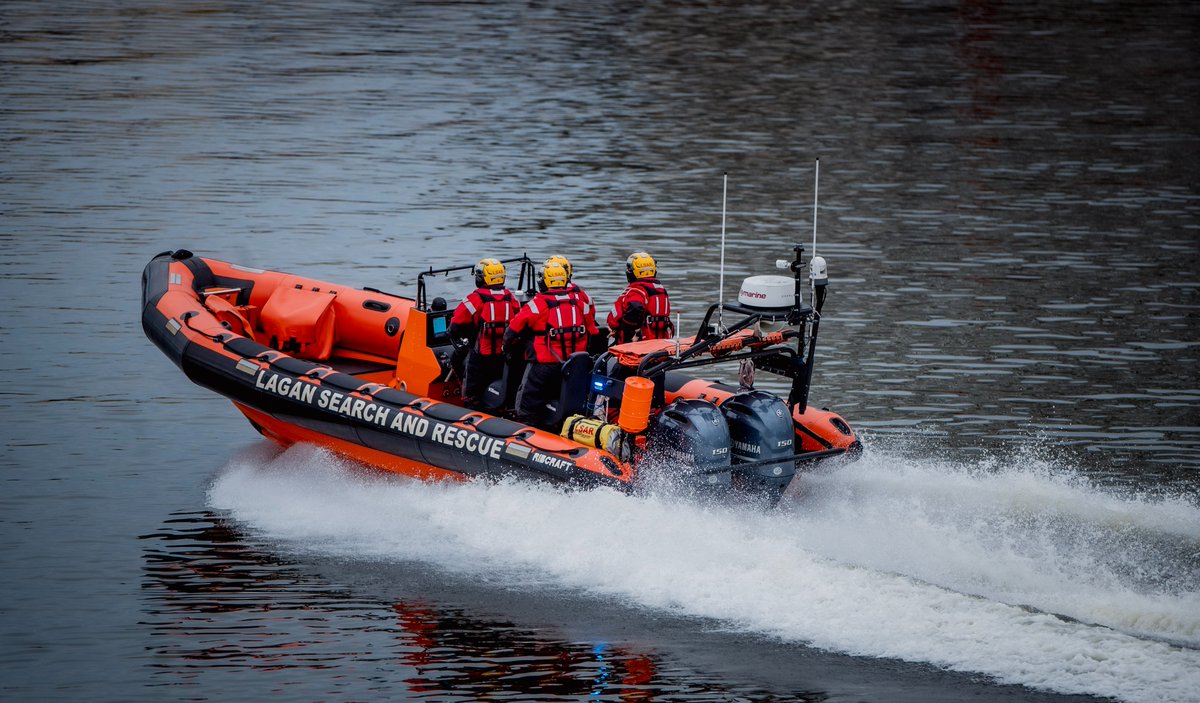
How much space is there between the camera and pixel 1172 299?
637 inches

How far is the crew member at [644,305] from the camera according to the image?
10.7 metres

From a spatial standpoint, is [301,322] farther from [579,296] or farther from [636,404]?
[636,404]

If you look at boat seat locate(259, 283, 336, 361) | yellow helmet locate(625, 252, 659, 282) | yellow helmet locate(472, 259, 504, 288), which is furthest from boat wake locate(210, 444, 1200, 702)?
yellow helmet locate(625, 252, 659, 282)

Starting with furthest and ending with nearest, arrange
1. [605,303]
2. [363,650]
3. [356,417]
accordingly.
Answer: [605,303], [356,417], [363,650]

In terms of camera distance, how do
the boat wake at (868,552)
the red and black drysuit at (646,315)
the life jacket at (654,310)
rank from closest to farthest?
the boat wake at (868,552) → the red and black drysuit at (646,315) → the life jacket at (654,310)

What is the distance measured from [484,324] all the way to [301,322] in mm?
2091

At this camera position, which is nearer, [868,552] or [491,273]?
[868,552]

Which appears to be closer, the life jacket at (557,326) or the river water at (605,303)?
the river water at (605,303)

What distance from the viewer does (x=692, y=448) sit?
9.20m

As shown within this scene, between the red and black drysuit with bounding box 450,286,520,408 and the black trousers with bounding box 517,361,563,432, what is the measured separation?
34cm

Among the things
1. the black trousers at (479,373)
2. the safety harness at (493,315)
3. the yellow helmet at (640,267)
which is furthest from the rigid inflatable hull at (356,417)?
the yellow helmet at (640,267)

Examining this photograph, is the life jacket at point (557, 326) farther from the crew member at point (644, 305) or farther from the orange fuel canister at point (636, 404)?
the orange fuel canister at point (636, 404)

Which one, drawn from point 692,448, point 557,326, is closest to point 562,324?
point 557,326

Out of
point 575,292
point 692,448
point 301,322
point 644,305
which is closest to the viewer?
point 692,448
